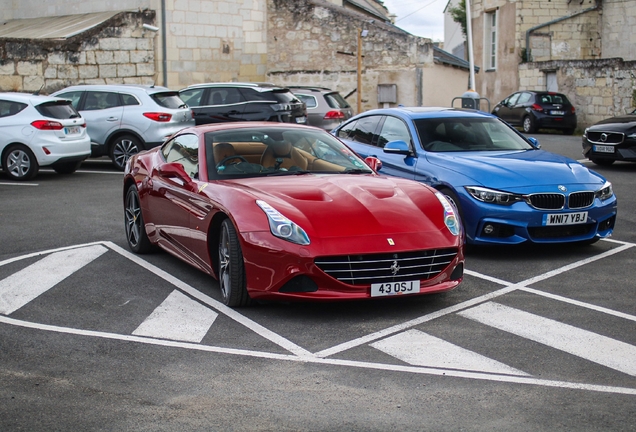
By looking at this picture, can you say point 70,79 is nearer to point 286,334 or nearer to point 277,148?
point 277,148

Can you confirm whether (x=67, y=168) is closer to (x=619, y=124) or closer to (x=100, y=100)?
(x=100, y=100)

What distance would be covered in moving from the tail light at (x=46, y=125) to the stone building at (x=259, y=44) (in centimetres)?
1283

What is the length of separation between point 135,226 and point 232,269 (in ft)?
9.93

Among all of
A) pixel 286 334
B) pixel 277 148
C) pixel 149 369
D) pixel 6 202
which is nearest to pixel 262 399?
pixel 149 369

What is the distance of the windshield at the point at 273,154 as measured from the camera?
812 centimetres

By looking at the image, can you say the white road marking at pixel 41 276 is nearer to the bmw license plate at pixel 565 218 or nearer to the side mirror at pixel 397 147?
the side mirror at pixel 397 147

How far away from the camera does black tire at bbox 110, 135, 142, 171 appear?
1934cm

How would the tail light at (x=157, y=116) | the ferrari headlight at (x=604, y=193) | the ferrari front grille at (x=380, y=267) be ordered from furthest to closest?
1. the tail light at (x=157, y=116)
2. the ferrari headlight at (x=604, y=193)
3. the ferrari front grille at (x=380, y=267)

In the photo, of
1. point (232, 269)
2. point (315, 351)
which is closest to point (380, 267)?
point (315, 351)

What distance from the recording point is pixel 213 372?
561 centimetres

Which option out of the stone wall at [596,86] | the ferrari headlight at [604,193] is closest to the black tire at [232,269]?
the ferrari headlight at [604,193]

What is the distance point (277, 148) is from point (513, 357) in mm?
3273

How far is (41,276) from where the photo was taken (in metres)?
8.72

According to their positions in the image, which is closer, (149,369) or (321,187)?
(149,369)
